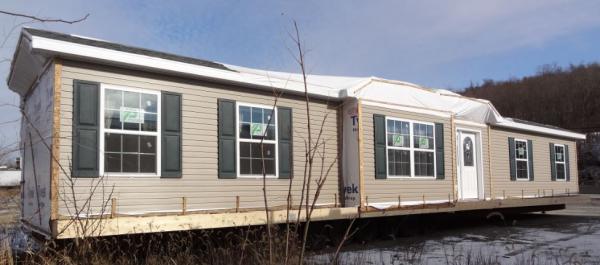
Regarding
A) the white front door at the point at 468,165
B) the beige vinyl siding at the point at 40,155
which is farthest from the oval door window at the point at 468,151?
the beige vinyl siding at the point at 40,155

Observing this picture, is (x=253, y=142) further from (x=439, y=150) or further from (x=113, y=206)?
(x=439, y=150)

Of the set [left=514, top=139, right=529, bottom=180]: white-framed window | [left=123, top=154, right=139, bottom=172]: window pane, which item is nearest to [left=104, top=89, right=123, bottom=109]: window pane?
[left=123, top=154, right=139, bottom=172]: window pane

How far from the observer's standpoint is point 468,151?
1322 centimetres

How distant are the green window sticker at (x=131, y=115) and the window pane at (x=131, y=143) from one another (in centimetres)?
21

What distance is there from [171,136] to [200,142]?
1.66ft

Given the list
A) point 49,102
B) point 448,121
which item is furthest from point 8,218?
point 448,121

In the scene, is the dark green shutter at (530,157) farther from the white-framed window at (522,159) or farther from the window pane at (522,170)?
the window pane at (522,170)

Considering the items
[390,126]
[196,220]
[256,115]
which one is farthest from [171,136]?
[390,126]

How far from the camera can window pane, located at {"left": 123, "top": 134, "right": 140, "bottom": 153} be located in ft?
23.3

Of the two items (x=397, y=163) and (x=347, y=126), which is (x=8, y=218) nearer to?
(x=347, y=126)

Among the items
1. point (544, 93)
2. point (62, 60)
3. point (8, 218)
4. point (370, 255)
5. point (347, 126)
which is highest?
point (544, 93)

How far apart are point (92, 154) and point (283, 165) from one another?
10.6 feet

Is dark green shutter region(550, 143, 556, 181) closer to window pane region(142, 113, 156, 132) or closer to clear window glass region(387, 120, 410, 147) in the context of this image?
clear window glass region(387, 120, 410, 147)

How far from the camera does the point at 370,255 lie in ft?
27.2
